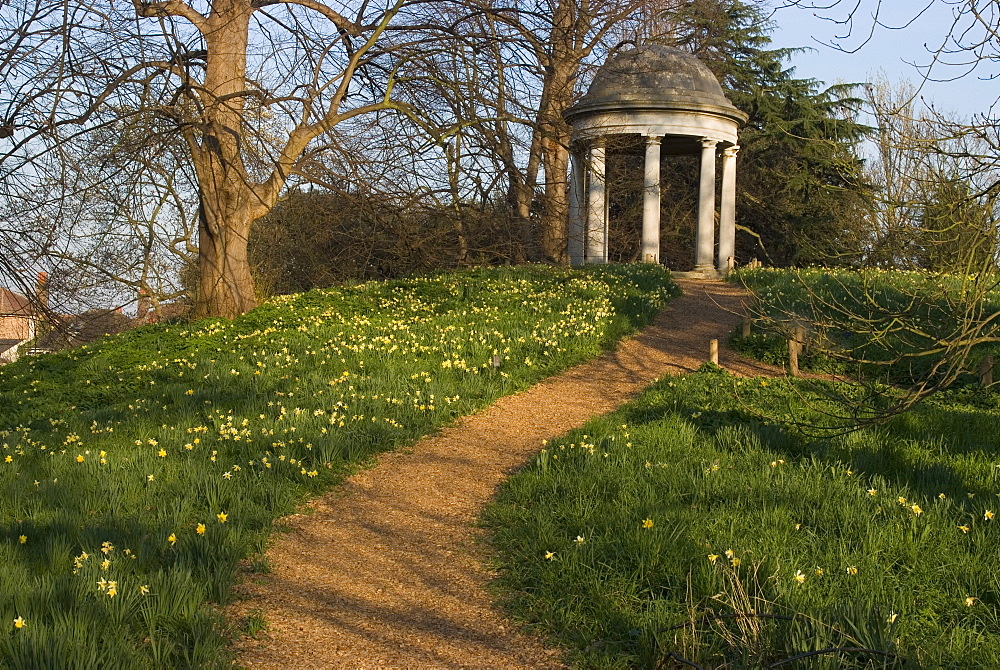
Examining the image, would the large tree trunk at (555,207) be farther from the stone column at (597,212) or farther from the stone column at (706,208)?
the stone column at (706,208)

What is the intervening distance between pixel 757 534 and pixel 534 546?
3.85 feet

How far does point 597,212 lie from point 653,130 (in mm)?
2379

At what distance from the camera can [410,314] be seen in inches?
499

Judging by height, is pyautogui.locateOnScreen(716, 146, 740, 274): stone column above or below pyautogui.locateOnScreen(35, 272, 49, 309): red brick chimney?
above

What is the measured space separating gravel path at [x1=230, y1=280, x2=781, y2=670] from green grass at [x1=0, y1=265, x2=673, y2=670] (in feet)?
0.67

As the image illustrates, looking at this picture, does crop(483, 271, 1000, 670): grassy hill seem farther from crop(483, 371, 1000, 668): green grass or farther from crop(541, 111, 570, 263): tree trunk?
crop(541, 111, 570, 263): tree trunk

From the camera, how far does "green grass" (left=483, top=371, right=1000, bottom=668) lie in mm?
3588

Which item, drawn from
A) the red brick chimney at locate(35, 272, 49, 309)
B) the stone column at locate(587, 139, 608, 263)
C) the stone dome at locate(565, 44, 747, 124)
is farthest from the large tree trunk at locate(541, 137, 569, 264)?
the red brick chimney at locate(35, 272, 49, 309)

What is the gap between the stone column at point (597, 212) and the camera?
20953 mm

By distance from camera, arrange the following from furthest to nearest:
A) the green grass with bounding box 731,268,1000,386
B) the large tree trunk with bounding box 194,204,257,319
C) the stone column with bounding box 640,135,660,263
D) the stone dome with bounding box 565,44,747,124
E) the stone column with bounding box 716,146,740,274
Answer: the stone column with bounding box 716,146,740,274 → the stone column with bounding box 640,135,660,263 → the stone dome with bounding box 565,44,747,124 → the large tree trunk with bounding box 194,204,257,319 → the green grass with bounding box 731,268,1000,386

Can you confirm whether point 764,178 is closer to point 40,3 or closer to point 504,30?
point 504,30

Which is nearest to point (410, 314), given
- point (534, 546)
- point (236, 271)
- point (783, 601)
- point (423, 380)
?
point (236, 271)

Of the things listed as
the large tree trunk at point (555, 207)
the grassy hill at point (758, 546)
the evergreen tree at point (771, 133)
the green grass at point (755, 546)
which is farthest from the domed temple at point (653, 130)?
the grassy hill at point (758, 546)

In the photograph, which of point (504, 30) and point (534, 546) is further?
point (504, 30)
